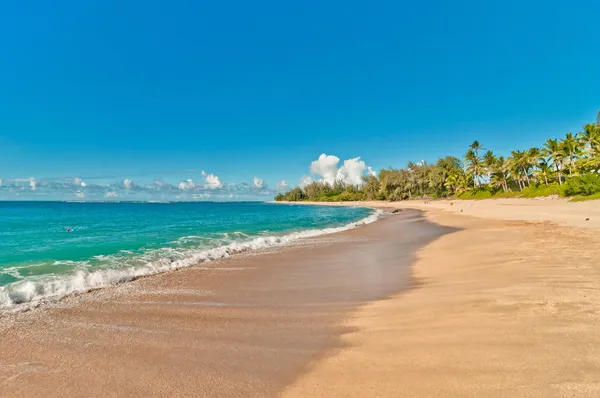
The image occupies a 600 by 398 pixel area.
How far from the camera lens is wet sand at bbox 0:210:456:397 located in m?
4.12

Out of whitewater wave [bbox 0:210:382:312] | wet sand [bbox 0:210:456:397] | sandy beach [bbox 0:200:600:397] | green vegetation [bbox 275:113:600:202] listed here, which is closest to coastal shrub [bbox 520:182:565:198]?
green vegetation [bbox 275:113:600:202]

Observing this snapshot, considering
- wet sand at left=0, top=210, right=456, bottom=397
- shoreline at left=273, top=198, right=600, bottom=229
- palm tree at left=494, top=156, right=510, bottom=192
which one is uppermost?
palm tree at left=494, top=156, right=510, bottom=192

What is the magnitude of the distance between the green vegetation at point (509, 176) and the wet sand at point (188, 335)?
47.1 m

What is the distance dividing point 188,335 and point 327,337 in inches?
98.9

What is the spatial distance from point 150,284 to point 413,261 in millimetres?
9456

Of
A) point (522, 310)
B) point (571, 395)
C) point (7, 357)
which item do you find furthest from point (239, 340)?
point (522, 310)

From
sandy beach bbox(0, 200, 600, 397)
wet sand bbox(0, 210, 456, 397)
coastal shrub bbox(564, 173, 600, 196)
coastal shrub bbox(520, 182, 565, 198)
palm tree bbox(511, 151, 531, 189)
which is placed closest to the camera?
sandy beach bbox(0, 200, 600, 397)

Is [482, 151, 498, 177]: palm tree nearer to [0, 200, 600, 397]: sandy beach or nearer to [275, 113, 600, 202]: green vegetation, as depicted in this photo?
[275, 113, 600, 202]: green vegetation

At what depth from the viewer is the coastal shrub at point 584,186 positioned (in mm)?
42375

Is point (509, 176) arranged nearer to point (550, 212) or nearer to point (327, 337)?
point (550, 212)

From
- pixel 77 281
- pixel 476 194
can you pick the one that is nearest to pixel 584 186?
pixel 476 194

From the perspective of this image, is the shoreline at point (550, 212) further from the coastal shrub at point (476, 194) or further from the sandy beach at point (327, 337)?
the coastal shrub at point (476, 194)

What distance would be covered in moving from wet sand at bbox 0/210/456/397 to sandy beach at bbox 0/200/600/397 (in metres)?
0.03

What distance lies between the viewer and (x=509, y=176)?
3253 inches
